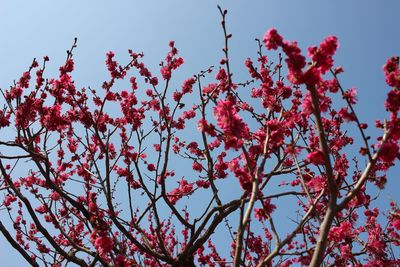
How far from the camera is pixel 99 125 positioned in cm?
733

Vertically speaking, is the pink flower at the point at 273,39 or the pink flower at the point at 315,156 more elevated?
the pink flower at the point at 273,39

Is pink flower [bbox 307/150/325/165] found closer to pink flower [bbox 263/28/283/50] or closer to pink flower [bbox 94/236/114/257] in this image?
pink flower [bbox 263/28/283/50]

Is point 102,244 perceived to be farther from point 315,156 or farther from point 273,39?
point 273,39

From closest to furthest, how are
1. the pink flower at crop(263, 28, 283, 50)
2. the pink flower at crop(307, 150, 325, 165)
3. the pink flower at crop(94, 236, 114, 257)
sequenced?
1. the pink flower at crop(263, 28, 283, 50)
2. the pink flower at crop(307, 150, 325, 165)
3. the pink flower at crop(94, 236, 114, 257)

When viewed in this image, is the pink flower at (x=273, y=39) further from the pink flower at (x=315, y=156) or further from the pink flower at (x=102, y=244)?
the pink flower at (x=102, y=244)

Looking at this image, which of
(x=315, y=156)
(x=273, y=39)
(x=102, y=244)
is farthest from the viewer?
(x=102, y=244)

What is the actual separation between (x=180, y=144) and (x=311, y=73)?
259 inches

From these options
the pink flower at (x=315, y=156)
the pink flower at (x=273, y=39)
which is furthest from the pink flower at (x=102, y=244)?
the pink flower at (x=273, y=39)

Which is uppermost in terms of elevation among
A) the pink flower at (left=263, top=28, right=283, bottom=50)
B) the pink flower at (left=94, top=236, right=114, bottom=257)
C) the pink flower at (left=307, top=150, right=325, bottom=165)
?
the pink flower at (left=263, top=28, right=283, bottom=50)

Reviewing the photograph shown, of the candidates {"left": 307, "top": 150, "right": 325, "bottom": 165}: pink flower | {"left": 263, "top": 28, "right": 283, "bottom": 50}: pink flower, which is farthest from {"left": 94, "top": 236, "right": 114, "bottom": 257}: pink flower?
{"left": 263, "top": 28, "right": 283, "bottom": 50}: pink flower

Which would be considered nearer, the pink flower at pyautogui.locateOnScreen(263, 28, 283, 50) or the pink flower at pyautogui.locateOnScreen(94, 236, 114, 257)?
the pink flower at pyautogui.locateOnScreen(263, 28, 283, 50)

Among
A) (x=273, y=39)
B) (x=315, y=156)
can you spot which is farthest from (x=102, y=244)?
(x=273, y=39)

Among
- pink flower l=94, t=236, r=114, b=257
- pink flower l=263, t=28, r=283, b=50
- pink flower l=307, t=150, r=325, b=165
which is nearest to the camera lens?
pink flower l=263, t=28, r=283, b=50

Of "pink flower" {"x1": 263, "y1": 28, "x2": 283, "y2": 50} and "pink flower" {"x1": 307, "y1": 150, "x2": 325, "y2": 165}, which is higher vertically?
"pink flower" {"x1": 263, "y1": 28, "x2": 283, "y2": 50}
